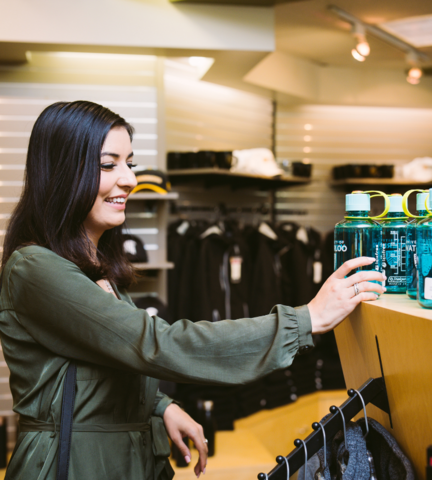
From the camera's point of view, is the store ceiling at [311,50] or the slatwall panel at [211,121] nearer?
the store ceiling at [311,50]

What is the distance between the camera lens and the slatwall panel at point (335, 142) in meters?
5.32

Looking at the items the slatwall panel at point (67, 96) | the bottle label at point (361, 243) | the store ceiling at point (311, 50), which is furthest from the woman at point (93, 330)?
the slatwall panel at point (67, 96)

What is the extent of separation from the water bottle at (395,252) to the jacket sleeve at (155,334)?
27 centimetres

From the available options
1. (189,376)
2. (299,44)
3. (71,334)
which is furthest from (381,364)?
(299,44)

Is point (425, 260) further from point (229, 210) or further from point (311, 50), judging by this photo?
point (311, 50)

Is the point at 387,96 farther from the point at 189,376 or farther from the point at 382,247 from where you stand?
the point at 189,376

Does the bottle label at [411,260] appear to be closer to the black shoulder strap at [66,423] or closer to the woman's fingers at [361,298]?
the woman's fingers at [361,298]

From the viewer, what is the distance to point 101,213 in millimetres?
1295

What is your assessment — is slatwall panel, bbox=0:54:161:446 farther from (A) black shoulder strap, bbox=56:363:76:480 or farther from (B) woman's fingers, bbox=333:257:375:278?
(B) woman's fingers, bbox=333:257:375:278

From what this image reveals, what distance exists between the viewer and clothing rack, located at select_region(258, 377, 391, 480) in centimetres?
97

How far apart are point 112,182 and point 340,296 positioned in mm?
636

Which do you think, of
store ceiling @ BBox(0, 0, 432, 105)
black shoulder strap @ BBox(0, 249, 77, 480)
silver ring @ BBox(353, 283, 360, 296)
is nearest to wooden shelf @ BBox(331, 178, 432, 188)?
store ceiling @ BBox(0, 0, 432, 105)

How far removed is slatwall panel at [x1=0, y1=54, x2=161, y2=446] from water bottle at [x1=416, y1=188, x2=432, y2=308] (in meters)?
2.78

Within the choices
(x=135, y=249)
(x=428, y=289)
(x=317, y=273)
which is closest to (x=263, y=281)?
(x=317, y=273)
